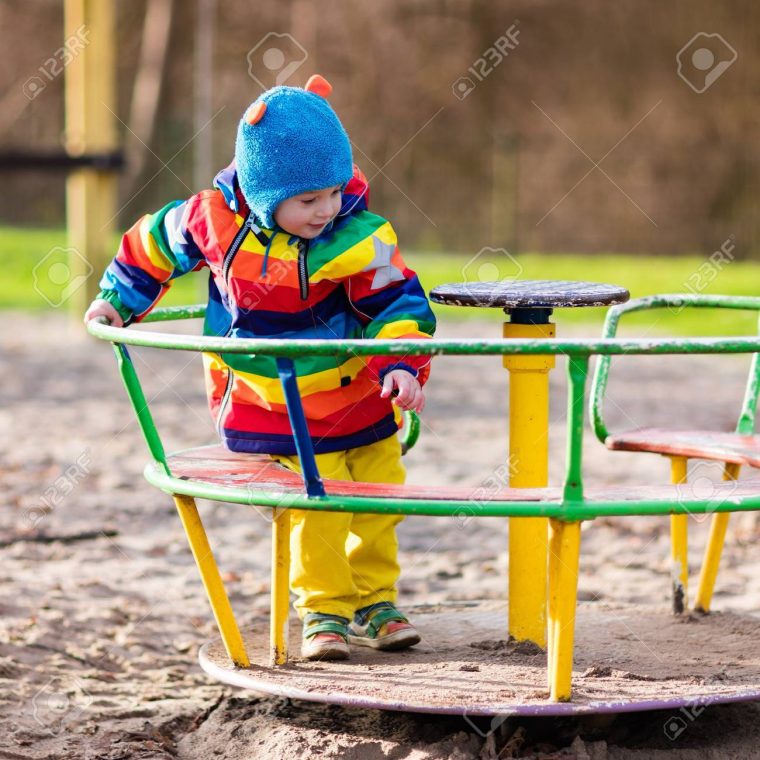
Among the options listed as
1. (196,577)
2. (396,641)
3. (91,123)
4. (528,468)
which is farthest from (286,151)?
(91,123)

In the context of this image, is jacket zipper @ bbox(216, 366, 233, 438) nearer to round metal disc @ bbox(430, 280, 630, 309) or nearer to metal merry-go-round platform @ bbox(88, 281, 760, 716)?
metal merry-go-round platform @ bbox(88, 281, 760, 716)

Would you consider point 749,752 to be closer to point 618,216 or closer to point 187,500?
point 187,500

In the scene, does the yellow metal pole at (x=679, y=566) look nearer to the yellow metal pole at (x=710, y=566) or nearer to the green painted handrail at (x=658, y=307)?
the yellow metal pole at (x=710, y=566)

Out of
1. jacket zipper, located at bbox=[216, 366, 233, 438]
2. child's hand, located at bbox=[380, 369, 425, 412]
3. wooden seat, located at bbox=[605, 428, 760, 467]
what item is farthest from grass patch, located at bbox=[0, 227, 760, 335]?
child's hand, located at bbox=[380, 369, 425, 412]

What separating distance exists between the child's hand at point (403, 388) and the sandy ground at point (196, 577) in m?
0.67

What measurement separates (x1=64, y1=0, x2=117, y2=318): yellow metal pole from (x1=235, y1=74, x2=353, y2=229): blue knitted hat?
24.3 ft

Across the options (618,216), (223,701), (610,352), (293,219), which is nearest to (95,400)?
(223,701)

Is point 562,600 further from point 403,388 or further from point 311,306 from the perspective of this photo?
point 311,306

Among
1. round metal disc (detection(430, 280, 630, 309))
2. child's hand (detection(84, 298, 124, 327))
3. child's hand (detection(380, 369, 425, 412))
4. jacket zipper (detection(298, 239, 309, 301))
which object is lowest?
child's hand (detection(380, 369, 425, 412))

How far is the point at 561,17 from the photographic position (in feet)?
72.9

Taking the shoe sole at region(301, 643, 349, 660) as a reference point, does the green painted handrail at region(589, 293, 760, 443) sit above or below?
above

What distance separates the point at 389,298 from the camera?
112 inches

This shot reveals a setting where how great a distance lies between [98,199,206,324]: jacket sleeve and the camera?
2.98 meters

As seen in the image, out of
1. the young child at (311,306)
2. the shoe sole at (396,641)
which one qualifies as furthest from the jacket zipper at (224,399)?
the shoe sole at (396,641)
